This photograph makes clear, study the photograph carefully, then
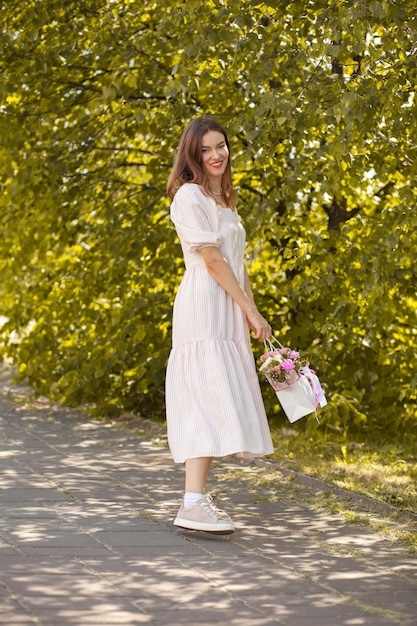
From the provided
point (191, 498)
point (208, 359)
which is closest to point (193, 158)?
point (208, 359)

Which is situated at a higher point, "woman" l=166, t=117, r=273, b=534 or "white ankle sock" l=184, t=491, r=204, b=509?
"woman" l=166, t=117, r=273, b=534

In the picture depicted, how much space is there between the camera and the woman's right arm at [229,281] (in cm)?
587

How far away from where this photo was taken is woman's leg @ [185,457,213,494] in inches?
228

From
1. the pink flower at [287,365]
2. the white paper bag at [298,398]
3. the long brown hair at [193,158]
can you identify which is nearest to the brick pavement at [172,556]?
the white paper bag at [298,398]

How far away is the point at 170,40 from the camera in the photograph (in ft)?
32.4

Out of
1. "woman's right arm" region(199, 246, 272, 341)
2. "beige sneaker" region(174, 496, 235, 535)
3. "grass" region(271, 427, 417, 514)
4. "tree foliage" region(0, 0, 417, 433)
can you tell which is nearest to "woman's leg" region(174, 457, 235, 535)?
"beige sneaker" region(174, 496, 235, 535)

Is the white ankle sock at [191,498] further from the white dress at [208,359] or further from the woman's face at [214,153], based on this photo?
the woman's face at [214,153]

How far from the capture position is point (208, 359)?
19.4 ft

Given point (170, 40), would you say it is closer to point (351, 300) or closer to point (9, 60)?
point (9, 60)

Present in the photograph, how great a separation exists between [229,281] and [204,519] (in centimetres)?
120

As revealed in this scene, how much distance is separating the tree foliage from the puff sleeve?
1.32 m

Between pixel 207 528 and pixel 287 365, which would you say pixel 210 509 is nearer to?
pixel 207 528

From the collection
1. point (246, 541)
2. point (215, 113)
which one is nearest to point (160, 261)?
point (215, 113)

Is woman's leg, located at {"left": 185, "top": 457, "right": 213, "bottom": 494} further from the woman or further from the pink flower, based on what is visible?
the pink flower
